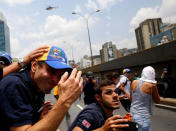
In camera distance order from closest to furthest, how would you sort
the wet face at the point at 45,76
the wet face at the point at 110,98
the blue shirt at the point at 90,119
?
the wet face at the point at 45,76 < the blue shirt at the point at 90,119 < the wet face at the point at 110,98

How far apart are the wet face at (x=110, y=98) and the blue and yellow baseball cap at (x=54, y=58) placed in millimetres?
1063

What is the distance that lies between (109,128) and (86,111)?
2.00 ft

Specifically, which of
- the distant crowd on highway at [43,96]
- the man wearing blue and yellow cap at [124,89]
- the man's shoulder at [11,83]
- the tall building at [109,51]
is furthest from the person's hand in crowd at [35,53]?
the tall building at [109,51]

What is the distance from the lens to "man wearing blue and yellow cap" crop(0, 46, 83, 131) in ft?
3.73

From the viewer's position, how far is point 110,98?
2.47m

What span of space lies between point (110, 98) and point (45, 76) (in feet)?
4.08

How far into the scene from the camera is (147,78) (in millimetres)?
3451

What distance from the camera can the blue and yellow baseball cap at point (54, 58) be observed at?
1.45 metres

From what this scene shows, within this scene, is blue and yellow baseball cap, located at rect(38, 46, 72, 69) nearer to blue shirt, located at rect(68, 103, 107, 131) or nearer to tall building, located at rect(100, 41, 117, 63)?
blue shirt, located at rect(68, 103, 107, 131)

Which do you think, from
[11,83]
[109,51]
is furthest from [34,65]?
[109,51]

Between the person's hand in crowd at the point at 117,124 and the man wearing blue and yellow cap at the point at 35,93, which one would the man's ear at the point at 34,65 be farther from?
the person's hand in crowd at the point at 117,124

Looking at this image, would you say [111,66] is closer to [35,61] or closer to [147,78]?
[147,78]

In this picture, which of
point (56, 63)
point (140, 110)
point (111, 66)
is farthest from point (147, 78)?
point (111, 66)

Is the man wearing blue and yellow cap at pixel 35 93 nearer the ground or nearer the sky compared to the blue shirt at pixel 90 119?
nearer the sky
